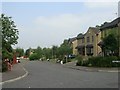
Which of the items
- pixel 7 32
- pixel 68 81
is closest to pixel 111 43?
pixel 7 32

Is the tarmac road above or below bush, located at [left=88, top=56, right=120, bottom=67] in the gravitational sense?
below

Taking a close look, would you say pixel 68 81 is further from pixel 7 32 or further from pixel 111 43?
pixel 111 43

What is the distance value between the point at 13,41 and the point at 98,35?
130 ft

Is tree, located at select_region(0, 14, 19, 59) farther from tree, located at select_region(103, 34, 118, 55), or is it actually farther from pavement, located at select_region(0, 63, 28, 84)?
tree, located at select_region(103, 34, 118, 55)

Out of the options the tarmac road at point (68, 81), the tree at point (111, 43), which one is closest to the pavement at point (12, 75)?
the tarmac road at point (68, 81)

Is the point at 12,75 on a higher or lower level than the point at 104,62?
lower

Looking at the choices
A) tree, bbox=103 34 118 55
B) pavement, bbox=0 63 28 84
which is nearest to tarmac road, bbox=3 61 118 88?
pavement, bbox=0 63 28 84

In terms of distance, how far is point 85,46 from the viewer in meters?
85.0

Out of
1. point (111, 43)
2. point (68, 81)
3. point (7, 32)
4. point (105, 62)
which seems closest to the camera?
point (68, 81)

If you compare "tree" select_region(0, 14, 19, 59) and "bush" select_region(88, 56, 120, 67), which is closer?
"tree" select_region(0, 14, 19, 59)

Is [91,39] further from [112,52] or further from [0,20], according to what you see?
[0,20]

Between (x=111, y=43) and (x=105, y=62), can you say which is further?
(x=111, y=43)

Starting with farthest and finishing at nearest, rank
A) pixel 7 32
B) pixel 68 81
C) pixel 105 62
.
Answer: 1. pixel 105 62
2. pixel 7 32
3. pixel 68 81

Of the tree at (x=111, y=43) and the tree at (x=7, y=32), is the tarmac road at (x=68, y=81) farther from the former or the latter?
the tree at (x=111, y=43)
